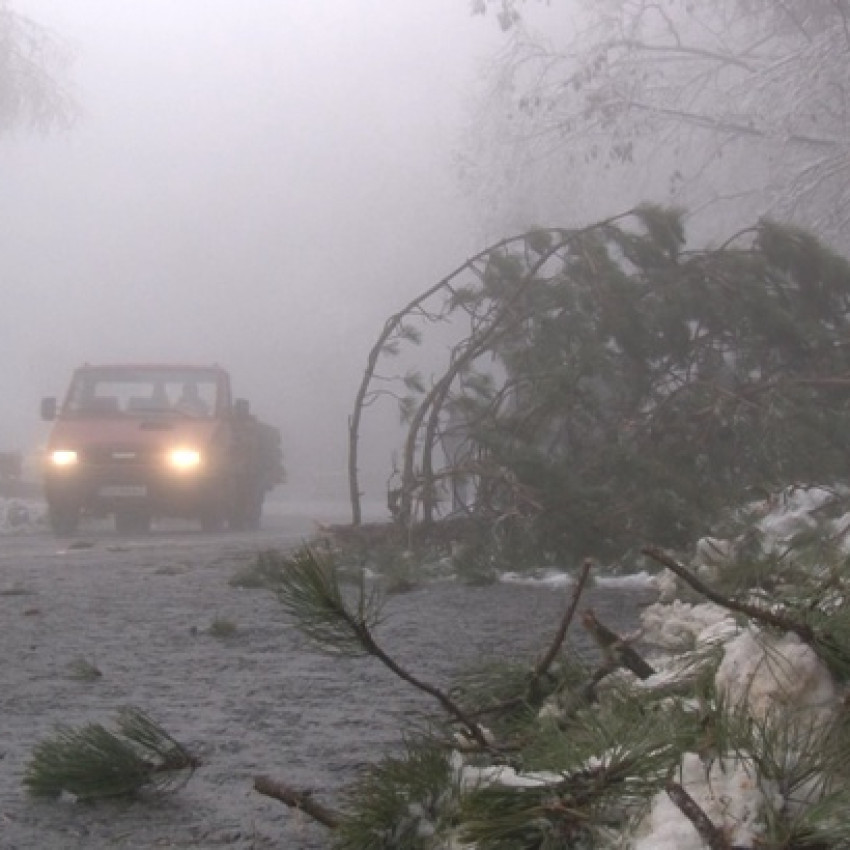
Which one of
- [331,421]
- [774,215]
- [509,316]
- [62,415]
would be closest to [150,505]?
[62,415]

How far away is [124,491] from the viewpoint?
57.9 feet

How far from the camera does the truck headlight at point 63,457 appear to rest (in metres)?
17.6

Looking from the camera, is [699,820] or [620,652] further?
[620,652]

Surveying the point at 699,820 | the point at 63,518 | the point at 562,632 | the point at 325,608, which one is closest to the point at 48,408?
the point at 63,518

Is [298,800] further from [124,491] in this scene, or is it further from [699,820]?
[124,491]

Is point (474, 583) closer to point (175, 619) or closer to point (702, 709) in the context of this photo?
point (175, 619)

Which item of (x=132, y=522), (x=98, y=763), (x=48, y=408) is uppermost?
(x=48, y=408)

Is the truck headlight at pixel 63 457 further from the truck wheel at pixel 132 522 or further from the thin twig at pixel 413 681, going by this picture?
the thin twig at pixel 413 681

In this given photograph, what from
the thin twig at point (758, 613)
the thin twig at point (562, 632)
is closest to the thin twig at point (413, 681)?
the thin twig at point (562, 632)

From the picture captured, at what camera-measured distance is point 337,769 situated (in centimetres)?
402

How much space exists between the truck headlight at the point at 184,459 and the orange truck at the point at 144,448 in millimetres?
11

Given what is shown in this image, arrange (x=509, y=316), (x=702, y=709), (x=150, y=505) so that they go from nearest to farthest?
1. (x=702, y=709)
2. (x=509, y=316)
3. (x=150, y=505)

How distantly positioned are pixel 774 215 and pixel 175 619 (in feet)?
40.9

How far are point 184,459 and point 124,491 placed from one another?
73 centimetres
